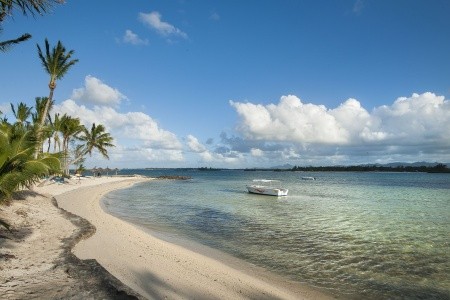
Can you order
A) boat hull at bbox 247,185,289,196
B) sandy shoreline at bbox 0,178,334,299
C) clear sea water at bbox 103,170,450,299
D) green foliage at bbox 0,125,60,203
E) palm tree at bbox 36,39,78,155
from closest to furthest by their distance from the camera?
sandy shoreline at bbox 0,178,334,299 < green foliage at bbox 0,125,60,203 < clear sea water at bbox 103,170,450,299 < palm tree at bbox 36,39,78,155 < boat hull at bbox 247,185,289,196

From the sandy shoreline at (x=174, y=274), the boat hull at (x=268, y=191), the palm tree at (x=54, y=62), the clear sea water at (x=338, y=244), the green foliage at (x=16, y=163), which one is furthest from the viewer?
the boat hull at (x=268, y=191)

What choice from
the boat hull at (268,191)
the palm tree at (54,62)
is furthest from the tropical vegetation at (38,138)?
the boat hull at (268,191)

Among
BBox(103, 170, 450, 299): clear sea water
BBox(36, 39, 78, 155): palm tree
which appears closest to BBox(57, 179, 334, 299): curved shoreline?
BBox(103, 170, 450, 299): clear sea water

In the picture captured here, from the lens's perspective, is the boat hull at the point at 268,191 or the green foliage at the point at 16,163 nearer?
the green foliage at the point at 16,163

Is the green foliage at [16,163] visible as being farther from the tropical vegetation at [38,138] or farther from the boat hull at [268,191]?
the boat hull at [268,191]

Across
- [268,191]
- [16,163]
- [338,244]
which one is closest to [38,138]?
[16,163]

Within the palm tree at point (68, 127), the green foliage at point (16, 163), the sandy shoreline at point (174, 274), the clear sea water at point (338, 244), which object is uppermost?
the palm tree at point (68, 127)

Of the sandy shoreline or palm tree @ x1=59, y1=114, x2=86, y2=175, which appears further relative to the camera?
palm tree @ x1=59, y1=114, x2=86, y2=175

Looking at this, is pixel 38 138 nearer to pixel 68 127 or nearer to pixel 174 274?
pixel 174 274

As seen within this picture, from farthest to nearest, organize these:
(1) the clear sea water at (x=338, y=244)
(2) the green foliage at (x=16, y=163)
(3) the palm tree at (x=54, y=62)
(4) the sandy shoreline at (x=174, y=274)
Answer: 1. (3) the palm tree at (x=54, y=62)
2. (1) the clear sea water at (x=338, y=244)
3. (2) the green foliage at (x=16, y=163)
4. (4) the sandy shoreline at (x=174, y=274)

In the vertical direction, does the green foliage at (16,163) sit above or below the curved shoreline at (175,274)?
above

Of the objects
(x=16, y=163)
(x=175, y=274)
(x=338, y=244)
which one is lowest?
(x=338, y=244)

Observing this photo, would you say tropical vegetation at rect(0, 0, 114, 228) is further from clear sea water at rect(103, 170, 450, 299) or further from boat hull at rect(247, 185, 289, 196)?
boat hull at rect(247, 185, 289, 196)

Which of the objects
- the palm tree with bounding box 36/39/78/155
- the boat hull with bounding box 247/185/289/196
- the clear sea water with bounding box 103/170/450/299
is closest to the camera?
the clear sea water with bounding box 103/170/450/299
